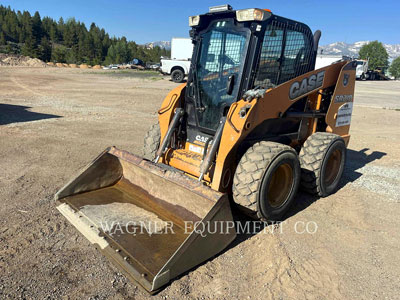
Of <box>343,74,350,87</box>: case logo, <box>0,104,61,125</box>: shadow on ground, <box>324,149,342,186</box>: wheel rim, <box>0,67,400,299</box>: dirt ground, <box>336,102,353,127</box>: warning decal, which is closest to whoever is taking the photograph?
<box>0,67,400,299</box>: dirt ground

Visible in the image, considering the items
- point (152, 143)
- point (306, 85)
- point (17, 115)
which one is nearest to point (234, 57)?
point (306, 85)

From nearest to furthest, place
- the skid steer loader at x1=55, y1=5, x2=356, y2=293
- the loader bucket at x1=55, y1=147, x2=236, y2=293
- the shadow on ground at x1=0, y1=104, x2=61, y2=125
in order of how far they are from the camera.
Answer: the loader bucket at x1=55, y1=147, x2=236, y2=293, the skid steer loader at x1=55, y1=5, x2=356, y2=293, the shadow on ground at x1=0, y1=104, x2=61, y2=125

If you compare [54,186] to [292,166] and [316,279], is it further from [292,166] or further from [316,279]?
[316,279]

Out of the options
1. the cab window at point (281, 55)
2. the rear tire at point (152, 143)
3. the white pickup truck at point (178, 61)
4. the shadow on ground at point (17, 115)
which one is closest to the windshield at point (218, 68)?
the cab window at point (281, 55)

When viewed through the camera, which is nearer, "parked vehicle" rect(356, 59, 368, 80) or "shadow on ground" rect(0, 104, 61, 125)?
"shadow on ground" rect(0, 104, 61, 125)

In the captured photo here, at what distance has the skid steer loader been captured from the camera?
3.05 m

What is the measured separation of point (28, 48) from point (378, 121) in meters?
56.2

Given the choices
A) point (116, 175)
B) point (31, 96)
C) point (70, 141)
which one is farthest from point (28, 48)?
point (116, 175)

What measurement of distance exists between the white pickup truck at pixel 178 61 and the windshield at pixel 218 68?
2026 cm

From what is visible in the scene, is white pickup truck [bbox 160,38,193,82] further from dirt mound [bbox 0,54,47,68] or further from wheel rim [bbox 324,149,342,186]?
dirt mound [bbox 0,54,47,68]

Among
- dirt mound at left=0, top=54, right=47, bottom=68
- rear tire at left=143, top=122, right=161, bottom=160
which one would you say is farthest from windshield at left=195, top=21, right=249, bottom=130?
dirt mound at left=0, top=54, right=47, bottom=68

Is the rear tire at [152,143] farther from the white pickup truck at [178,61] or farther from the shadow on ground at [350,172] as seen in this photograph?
the white pickup truck at [178,61]

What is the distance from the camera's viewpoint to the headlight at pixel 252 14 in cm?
350

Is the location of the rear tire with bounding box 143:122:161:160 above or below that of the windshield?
below
